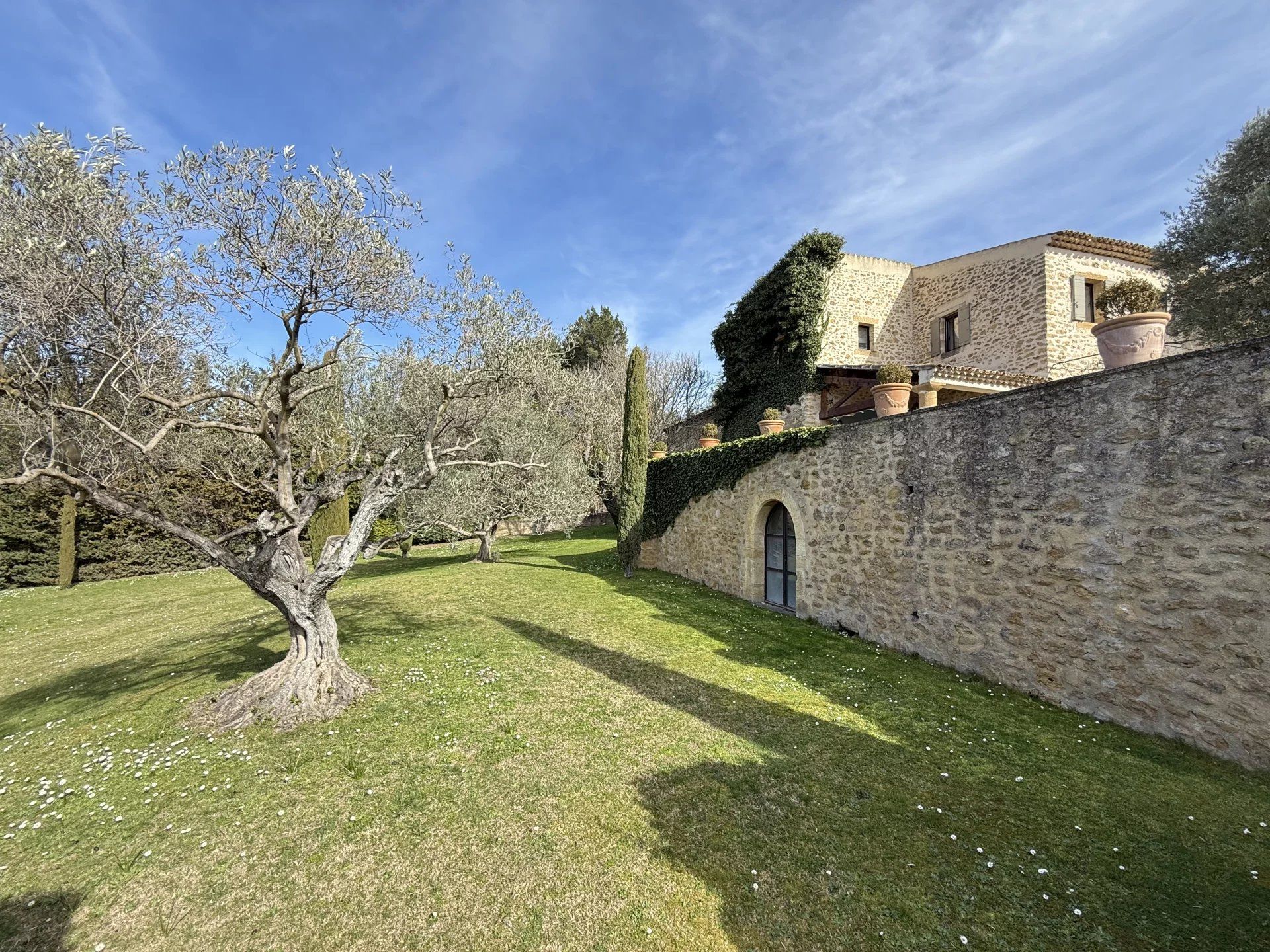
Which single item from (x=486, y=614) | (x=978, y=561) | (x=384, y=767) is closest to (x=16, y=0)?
(x=384, y=767)

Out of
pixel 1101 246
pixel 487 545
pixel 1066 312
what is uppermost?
pixel 1101 246

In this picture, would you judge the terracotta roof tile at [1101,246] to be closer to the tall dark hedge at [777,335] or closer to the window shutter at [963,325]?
the window shutter at [963,325]

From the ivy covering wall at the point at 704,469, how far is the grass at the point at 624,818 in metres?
4.05

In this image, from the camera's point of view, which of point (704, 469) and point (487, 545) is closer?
point (704, 469)

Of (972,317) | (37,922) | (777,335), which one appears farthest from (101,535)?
(972,317)

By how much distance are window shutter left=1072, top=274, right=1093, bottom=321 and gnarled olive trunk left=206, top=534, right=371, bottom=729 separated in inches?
787

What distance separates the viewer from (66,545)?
1437cm

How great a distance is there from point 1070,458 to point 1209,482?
985mm

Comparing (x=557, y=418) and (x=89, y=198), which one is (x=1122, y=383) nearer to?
(x=89, y=198)

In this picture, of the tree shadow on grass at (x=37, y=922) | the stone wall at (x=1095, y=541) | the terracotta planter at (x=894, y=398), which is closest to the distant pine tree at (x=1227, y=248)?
the terracotta planter at (x=894, y=398)

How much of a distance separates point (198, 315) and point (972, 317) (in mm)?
20507

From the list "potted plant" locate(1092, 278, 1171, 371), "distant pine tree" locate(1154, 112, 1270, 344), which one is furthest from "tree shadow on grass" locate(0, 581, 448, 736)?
"distant pine tree" locate(1154, 112, 1270, 344)

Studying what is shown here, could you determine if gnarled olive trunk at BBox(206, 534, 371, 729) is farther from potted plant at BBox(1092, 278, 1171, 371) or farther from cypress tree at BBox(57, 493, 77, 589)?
cypress tree at BBox(57, 493, 77, 589)

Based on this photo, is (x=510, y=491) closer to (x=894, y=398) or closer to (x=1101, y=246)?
(x=894, y=398)
